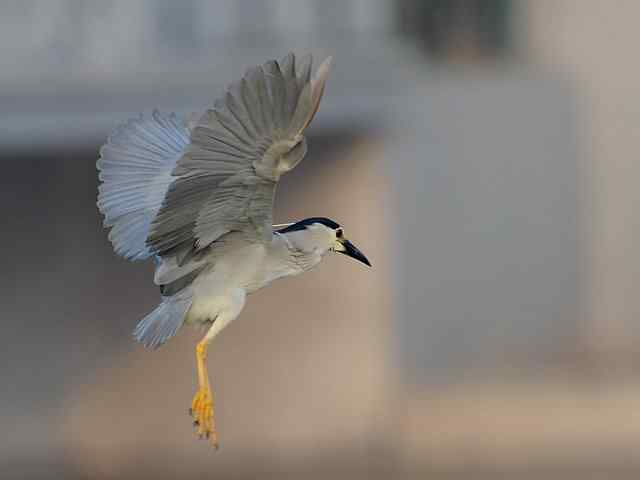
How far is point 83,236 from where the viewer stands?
9422mm

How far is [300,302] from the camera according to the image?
9.29 m

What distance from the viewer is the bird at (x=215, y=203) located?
419 cm

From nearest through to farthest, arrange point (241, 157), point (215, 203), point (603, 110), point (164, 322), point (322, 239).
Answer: point (241, 157)
point (215, 203)
point (164, 322)
point (322, 239)
point (603, 110)

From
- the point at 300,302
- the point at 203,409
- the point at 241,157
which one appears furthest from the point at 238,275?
the point at 300,302

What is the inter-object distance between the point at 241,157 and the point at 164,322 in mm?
528

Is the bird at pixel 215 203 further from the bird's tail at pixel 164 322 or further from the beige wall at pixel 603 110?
the beige wall at pixel 603 110

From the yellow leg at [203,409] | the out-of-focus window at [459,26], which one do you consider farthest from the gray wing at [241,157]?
the out-of-focus window at [459,26]

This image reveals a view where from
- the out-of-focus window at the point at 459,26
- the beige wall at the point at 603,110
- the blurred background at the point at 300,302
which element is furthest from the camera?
the out-of-focus window at the point at 459,26

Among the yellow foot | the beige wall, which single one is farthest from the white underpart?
→ the beige wall

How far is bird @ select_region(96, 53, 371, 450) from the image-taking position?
4191 millimetres

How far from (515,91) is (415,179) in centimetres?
99

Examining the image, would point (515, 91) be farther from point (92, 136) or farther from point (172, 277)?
point (172, 277)

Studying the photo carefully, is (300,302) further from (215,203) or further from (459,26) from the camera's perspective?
(215,203)

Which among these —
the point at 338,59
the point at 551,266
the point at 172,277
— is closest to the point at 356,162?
the point at 338,59
